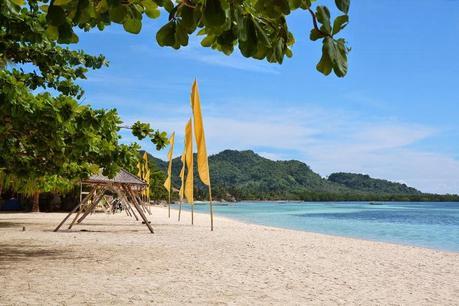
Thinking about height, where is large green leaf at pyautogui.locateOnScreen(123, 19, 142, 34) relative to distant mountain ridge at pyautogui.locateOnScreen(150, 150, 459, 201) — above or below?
below

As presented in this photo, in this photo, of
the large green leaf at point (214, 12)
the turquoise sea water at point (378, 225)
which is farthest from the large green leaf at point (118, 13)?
the turquoise sea water at point (378, 225)

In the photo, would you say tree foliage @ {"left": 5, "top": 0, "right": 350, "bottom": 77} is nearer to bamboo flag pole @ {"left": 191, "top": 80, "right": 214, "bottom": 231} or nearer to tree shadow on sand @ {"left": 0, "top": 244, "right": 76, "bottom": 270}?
tree shadow on sand @ {"left": 0, "top": 244, "right": 76, "bottom": 270}

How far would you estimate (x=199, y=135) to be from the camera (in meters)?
13.8

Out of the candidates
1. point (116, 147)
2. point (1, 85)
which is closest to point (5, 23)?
point (1, 85)

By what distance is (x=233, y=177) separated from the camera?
157750mm

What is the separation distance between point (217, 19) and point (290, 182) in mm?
157194

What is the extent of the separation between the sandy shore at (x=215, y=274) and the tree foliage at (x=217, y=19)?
3.48 metres

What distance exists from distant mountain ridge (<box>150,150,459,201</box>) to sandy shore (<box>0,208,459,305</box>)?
4932 inches

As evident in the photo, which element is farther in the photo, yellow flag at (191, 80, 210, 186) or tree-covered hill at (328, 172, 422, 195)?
tree-covered hill at (328, 172, 422, 195)

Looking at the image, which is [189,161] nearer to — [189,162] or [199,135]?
[189,162]

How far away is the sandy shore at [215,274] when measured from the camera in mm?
5105

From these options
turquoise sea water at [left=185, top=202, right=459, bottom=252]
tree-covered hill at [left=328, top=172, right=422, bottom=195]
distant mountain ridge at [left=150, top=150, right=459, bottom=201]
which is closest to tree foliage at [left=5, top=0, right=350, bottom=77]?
turquoise sea water at [left=185, top=202, right=459, bottom=252]

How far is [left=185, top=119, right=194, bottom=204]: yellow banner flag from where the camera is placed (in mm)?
15469

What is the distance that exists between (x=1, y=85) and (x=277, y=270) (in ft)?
14.9
